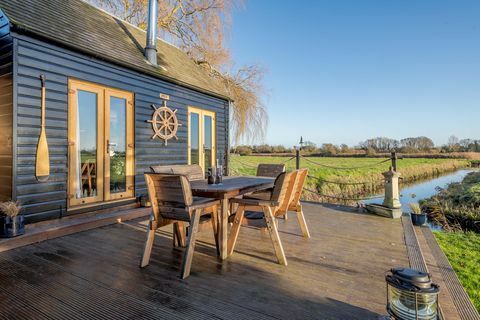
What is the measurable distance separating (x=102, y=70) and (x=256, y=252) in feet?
12.4

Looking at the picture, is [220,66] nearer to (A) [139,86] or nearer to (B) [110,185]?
(A) [139,86]

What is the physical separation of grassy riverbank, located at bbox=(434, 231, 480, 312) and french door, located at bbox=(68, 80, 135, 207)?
4.82 m

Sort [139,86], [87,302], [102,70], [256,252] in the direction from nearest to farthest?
[87,302]
[256,252]
[102,70]
[139,86]

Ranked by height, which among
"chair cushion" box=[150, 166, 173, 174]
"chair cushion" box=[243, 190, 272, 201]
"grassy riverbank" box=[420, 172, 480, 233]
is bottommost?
"grassy riverbank" box=[420, 172, 480, 233]

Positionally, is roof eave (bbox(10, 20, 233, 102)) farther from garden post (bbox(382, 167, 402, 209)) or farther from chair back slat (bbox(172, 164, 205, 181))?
garden post (bbox(382, 167, 402, 209))

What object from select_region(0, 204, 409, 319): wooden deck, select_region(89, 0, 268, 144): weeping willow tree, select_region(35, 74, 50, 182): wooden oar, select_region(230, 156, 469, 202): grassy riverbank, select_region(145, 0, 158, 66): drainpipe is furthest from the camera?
select_region(89, 0, 268, 144): weeping willow tree

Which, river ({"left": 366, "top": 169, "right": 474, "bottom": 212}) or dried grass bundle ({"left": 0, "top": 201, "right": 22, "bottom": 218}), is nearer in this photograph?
dried grass bundle ({"left": 0, "top": 201, "right": 22, "bottom": 218})

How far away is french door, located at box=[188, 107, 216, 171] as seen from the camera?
6.16m

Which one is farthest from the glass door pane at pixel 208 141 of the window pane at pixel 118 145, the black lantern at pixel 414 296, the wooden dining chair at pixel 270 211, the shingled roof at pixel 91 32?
the black lantern at pixel 414 296

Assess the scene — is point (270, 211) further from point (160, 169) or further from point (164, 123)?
point (164, 123)

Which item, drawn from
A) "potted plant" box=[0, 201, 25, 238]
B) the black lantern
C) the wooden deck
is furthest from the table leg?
"potted plant" box=[0, 201, 25, 238]

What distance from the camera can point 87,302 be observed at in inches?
67.4

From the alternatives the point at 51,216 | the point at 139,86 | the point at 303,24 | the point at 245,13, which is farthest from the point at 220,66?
the point at 51,216

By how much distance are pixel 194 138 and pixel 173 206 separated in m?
4.14
